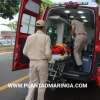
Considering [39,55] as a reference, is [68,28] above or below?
above

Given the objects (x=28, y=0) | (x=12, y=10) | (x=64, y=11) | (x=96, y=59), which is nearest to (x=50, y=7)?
(x=64, y=11)

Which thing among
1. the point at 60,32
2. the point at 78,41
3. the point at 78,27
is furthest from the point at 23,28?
the point at 60,32

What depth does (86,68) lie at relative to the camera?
11.2 m

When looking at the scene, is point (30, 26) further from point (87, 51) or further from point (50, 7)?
point (87, 51)

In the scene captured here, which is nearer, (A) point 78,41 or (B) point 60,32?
(A) point 78,41

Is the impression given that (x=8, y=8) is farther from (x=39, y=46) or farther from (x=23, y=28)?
(x=39, y=46)

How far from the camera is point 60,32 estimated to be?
41.2 ft

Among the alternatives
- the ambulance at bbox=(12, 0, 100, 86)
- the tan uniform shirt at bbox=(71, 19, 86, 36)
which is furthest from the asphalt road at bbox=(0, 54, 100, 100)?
the tan uniform shirt at bbox=(71, 19, 86, 36)

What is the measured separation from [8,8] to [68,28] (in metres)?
29.8

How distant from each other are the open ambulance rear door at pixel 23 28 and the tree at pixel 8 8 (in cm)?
3118

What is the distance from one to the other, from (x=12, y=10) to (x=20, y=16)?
32125 mm

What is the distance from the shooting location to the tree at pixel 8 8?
137 ft

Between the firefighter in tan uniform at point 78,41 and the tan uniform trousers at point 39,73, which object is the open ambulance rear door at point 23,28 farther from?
the tan uniform trousers at point 39,73

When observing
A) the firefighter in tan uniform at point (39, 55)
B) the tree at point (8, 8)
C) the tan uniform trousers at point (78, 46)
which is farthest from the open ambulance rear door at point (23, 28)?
the tree at point (8, 8)
